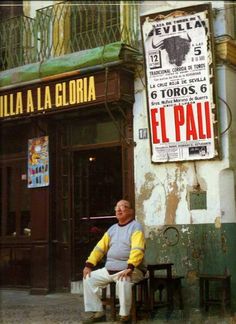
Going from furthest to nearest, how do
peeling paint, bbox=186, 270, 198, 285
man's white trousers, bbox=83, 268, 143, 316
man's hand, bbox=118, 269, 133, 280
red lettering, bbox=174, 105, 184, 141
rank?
red lettering, bbox=174, 105, 184, 141 → peeling paint, bbox=186, 270, 198, 285 → man's white trousers, bbox=83, 268, 143, 316 → man's hand, bbox=118, 269, 133, 280

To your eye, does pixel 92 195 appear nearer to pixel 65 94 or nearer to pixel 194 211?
pixel 65 94

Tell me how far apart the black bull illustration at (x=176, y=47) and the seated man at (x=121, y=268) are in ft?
7.48

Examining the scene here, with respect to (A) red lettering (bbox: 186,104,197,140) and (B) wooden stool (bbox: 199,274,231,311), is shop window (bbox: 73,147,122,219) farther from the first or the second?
(B) wooden stool (bbox: 199,274,231,311)

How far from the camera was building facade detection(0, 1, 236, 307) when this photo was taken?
7.23 m

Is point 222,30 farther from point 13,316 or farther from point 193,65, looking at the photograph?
point 13,316

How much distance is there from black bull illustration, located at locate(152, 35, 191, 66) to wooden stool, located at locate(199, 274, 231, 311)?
299cm

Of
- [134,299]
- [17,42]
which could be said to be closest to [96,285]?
[134,299]

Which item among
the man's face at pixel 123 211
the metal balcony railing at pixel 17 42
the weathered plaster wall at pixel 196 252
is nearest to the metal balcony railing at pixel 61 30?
the metal balcony railing at pixel 17 42

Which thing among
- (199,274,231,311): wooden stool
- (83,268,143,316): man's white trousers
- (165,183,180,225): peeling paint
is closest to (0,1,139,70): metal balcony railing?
(165,183,180,225): peeling paint

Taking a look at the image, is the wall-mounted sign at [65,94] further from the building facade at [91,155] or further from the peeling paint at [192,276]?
the peeling paint at [192,276]

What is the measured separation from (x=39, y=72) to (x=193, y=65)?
256 centimetres

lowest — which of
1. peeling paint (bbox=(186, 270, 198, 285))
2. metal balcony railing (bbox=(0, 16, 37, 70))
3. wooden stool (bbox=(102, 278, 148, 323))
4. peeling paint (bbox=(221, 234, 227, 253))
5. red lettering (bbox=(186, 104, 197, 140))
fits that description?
wooden stool (bbox=(102, 278, 148, 323))

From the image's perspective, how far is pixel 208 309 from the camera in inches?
272

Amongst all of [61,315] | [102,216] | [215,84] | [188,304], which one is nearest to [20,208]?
[102,216]
